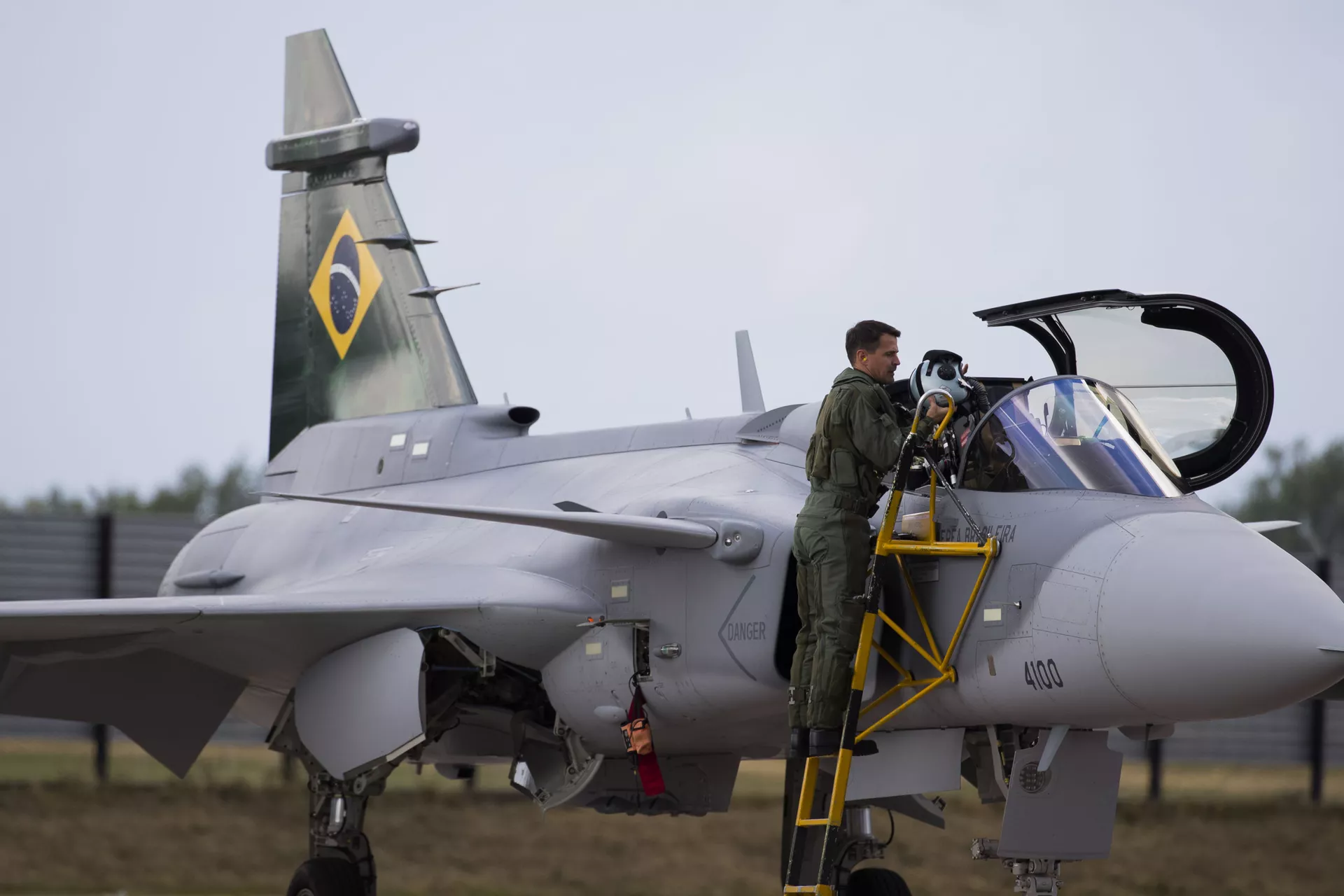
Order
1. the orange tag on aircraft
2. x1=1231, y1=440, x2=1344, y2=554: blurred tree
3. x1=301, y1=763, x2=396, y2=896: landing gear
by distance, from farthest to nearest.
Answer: x1=1231, y1=440, x2=1344, y2=554: blurred tree < x1=301, y1=763, x2=396, y2=896: landing gear < the orange tag on aircraft

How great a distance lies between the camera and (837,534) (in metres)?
6.79

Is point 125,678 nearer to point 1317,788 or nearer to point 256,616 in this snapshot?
point 256,616

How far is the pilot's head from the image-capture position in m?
7.13

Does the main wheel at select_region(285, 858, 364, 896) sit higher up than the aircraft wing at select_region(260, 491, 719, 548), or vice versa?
the aircraft wing at select_region(260, 491, 719, 548)

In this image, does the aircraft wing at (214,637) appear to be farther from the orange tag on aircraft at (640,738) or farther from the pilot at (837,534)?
the pilot at (837,534)

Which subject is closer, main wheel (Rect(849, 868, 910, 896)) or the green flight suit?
the green flight suit

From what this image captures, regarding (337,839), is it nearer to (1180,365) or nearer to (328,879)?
(328,879)

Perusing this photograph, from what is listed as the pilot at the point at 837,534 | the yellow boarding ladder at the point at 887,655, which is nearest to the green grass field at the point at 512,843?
the yellow boarding ladder at the point at 887,655

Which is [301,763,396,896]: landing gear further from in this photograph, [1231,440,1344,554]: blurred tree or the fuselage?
[1231,440,1344,554]: blurred tree

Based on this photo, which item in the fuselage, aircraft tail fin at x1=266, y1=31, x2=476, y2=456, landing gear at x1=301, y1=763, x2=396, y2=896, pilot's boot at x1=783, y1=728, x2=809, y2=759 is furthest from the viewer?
aircraft tail fin at x1=266, y1=31, x2=476, y2=456

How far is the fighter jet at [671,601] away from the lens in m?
6.29

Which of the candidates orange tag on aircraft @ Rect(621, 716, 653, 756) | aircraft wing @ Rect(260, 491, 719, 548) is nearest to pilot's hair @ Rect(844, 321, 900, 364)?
aircraft wing @ Rect(260, 491, 719, 548)

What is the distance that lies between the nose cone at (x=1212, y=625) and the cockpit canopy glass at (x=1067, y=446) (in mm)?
425

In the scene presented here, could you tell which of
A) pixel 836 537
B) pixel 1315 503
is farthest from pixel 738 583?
pixel 1315 503
